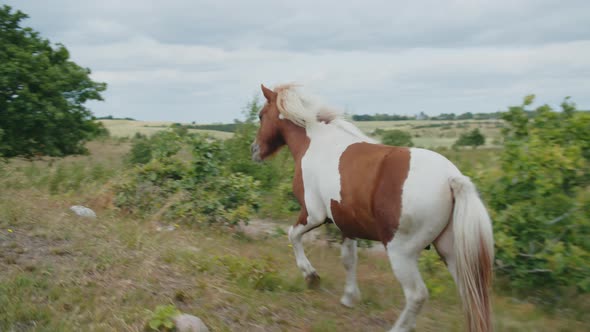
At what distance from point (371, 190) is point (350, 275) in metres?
1.48

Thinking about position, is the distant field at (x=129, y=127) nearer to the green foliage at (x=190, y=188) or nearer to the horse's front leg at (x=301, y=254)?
the green foliage at (x=190, y=188)

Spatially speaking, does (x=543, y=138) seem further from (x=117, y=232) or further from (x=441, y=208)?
(x=117, y=232)

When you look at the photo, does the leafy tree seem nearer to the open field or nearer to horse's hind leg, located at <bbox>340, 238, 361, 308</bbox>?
the open field

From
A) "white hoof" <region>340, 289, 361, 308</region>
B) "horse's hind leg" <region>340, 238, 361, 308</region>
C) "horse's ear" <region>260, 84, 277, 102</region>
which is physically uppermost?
"horse's ear" <region>260, 84, 277, 102</region>

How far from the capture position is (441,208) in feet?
12.2

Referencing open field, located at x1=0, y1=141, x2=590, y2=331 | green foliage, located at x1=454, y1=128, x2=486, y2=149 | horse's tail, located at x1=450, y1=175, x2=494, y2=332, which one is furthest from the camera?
green foliage, located at x1=454, y1=128, x2=486, y2=149

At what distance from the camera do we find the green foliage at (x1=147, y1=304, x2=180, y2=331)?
3741mm

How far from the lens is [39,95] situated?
37.8ft

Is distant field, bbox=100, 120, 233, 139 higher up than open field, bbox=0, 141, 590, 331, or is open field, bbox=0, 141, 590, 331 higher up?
distant field, bbox=100, 120, 233, 139

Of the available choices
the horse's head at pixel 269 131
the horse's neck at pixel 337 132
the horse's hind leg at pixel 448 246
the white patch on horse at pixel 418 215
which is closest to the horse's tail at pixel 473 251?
the white patch on horse at pixel 418 215

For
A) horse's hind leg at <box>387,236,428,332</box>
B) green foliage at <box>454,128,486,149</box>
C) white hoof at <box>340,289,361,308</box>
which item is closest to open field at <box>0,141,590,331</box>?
white hoof at <box>340,289,361,308</box>

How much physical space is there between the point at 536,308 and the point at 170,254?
3928mm

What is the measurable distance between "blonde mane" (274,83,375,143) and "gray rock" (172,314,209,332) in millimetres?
2365

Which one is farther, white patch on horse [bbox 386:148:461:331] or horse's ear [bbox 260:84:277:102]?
horse's ear [bbox 260:84:277:102]
